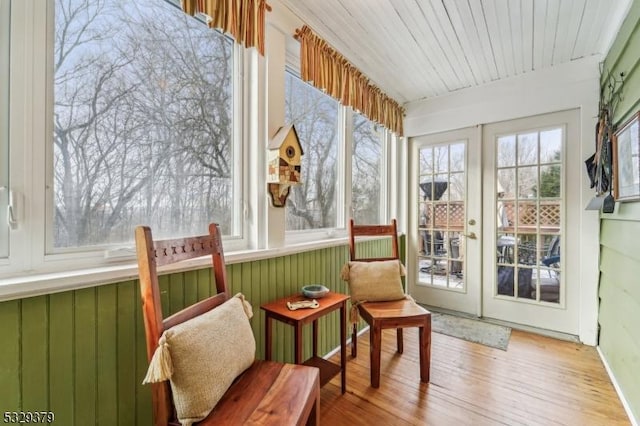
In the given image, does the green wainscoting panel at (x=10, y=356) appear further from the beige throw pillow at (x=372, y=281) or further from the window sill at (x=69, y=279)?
the beige throw pillow at (x=372, y=281)

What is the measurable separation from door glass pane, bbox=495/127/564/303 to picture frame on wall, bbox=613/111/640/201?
91 centimetres

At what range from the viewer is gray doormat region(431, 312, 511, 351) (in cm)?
255

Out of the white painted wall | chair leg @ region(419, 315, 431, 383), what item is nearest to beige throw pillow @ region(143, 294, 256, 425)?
chair leg @ region(419, 315, 431, 383)

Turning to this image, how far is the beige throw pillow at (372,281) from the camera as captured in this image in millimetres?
2188

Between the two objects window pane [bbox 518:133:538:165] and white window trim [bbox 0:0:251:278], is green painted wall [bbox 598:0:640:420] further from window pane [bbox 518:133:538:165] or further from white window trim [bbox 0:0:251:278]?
white window trim [bbox 0:0:251:278]

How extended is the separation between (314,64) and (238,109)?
722mm

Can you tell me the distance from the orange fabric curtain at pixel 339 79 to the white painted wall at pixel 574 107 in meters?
0.97

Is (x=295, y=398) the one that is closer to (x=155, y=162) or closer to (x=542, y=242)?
(x=155, y=162)

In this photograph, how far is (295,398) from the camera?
3.50 feet

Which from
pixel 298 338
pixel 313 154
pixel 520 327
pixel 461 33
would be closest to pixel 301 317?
pixel 298 338

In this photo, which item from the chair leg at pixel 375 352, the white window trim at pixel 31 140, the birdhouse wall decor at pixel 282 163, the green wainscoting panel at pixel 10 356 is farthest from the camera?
the chair leg at pixel 375 352

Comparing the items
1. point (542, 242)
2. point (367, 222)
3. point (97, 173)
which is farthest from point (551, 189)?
point (97, 173)

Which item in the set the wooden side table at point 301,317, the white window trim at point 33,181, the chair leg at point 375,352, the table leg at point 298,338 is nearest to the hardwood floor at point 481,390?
the chair leg at point 375,352

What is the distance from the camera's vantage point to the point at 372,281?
2.21 meters
